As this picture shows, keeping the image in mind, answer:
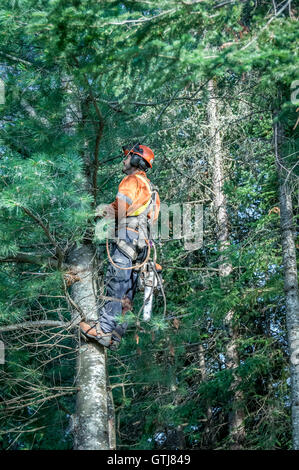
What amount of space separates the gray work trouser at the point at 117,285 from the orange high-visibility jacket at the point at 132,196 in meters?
0.22

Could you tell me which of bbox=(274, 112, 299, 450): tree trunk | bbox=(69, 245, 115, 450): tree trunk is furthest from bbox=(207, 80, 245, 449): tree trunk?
bbox=(69, 245, 115, 450): tree trunk

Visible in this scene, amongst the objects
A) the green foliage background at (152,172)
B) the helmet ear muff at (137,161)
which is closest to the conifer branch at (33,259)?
the green foliage background at (152,172)

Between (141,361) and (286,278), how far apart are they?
8.14 ft

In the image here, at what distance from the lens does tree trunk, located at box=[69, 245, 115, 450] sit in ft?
18.4

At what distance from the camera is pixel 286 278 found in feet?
25.8

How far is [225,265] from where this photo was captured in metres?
10.2

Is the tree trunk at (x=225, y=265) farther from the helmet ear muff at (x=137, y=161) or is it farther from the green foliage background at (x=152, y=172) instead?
the helmet ear muff at (x=137, y=161)

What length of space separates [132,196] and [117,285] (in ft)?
3.06

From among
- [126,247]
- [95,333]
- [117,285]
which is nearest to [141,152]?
[126,247]

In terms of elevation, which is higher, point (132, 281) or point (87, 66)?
point (87, 66)
